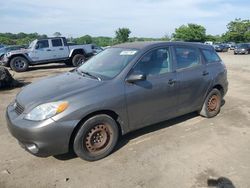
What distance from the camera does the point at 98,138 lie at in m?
4.09

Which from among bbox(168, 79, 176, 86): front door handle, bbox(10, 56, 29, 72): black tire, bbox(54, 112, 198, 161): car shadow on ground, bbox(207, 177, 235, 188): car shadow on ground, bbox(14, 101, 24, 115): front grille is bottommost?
bbox(207, 177, 235, 188): car shadow on ground

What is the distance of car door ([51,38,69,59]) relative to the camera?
50.9ft

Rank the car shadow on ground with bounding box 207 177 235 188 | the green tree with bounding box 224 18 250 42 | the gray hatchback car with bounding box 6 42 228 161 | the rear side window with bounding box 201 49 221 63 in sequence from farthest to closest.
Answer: the green tree with bounding box 224 18 250 42 < the rear side window with bounding box 201 49 221 63 < the gray hatchback car with bounding box 6 42 228 161 < the car shadow on ground with bounding box 207 177 235 188

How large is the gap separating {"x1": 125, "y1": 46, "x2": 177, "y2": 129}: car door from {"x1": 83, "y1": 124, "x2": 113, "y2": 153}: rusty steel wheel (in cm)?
44

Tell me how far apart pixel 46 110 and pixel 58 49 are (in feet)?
41.2

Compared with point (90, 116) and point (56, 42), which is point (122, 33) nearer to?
point (56, 42)

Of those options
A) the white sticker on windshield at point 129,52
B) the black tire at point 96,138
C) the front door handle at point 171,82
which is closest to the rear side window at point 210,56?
the front door handle at point 171,82

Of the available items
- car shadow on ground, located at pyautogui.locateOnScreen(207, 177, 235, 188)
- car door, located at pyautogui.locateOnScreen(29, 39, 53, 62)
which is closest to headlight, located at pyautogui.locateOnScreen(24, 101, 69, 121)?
car shadow on ground, located at pyautogui.locateOnScreen(207, 177, 235, 188)

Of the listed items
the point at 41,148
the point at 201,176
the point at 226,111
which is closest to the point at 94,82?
the point at 41,148

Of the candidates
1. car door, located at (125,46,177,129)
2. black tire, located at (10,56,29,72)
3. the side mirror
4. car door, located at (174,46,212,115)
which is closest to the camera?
the side mirror

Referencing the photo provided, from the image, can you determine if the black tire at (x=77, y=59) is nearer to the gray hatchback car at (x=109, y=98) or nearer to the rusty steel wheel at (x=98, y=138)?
the gray hatchback car at (x=109, y=98)

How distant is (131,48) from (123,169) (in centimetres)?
207

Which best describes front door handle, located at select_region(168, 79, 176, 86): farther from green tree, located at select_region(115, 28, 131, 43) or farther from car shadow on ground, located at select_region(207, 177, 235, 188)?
green tree, located at select_region(115, 28, 131, 43)

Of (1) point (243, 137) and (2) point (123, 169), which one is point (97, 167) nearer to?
(2) point (123, 169)
